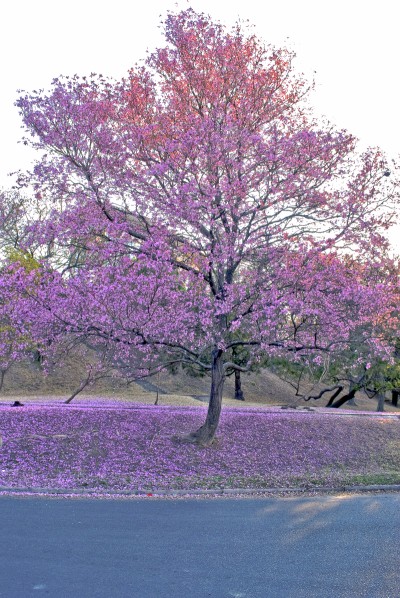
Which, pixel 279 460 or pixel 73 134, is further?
pixel 279 460

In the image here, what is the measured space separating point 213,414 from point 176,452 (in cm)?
206

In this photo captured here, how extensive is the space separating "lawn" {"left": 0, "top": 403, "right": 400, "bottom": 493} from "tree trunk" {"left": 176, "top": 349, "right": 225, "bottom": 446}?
43cm

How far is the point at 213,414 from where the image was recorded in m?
19.4

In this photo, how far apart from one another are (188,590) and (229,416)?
55.4ft

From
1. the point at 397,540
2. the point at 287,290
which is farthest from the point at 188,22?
the point at 397,540

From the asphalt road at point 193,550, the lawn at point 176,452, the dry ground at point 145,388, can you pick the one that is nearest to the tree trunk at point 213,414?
the lawn at point 176,452

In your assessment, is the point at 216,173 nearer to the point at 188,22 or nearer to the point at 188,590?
the point at 188,22

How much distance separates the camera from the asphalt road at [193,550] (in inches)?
285

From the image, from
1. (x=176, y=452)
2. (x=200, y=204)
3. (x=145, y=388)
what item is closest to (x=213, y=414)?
(x=176, y=452)

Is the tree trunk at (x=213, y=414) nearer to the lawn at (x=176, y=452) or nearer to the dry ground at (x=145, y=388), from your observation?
the lawn at (x=176, y=452)

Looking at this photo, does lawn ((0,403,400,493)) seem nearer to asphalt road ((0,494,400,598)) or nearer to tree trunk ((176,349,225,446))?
tree trunk ((176,349,225,446))

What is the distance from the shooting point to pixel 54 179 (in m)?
17.7

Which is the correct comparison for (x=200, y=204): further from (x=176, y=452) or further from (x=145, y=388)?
(x=145, y=388)

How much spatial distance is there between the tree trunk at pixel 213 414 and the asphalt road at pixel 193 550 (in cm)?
662
